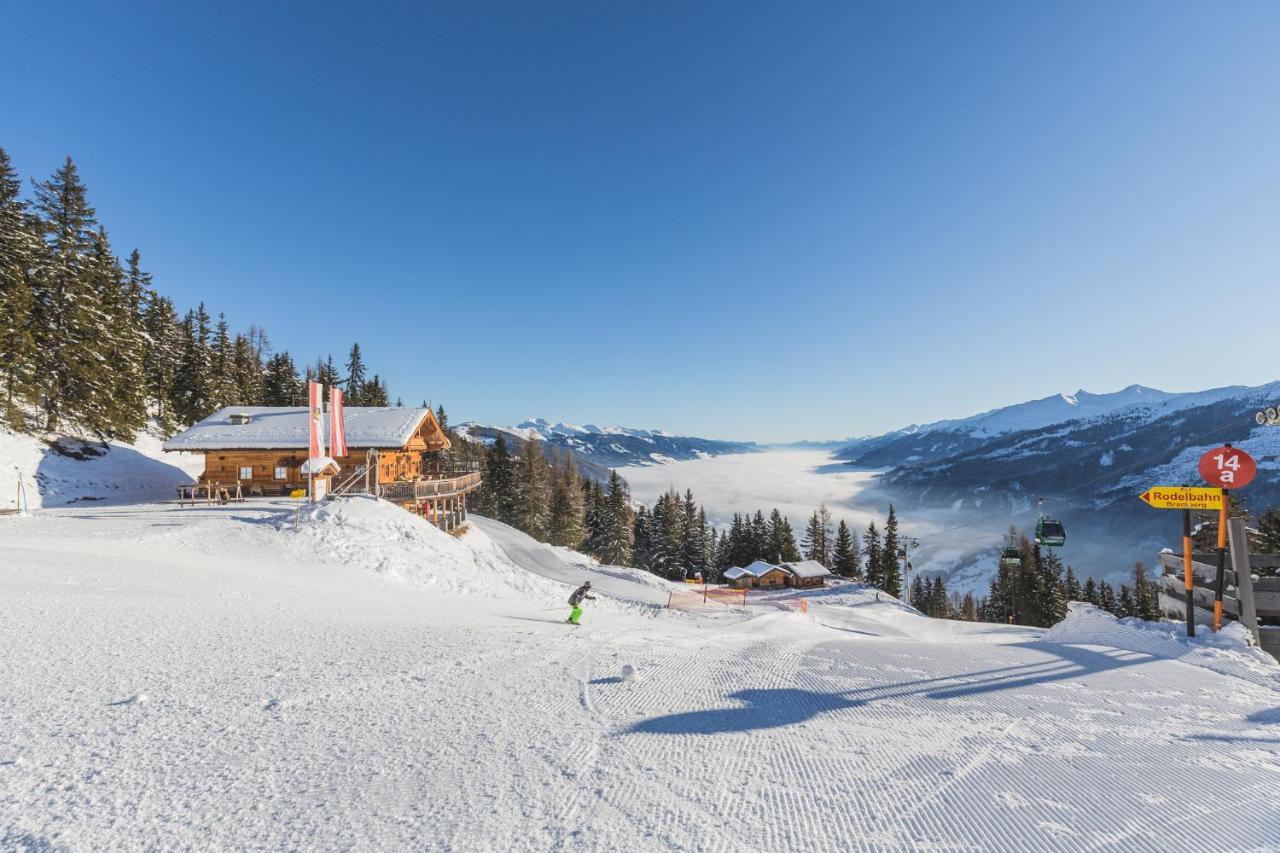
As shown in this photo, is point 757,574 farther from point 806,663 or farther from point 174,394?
point 174,394

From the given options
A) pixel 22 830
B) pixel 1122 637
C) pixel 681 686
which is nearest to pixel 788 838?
pixel 681 686

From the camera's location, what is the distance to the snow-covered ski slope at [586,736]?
116 inches

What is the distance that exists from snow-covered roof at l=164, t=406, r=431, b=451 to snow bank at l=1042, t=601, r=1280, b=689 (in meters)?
28.0

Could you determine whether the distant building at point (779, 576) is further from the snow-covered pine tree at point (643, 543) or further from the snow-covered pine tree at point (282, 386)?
the snow-covered pine tree at point (282, 386)

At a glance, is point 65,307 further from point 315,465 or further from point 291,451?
point 315,465

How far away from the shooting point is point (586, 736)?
4086mm

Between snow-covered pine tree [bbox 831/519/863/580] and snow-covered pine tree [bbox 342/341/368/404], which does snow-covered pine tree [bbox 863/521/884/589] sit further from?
snow-covered pine tree [bbox 342/341/368/404]

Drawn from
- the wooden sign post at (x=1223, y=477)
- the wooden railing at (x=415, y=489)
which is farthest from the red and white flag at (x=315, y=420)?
the wooden sign post at (x=1223, y=477)

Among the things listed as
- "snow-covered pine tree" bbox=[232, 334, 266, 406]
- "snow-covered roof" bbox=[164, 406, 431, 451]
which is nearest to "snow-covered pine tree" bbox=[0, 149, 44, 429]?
"snow-covered roof" bbox=[164, 406, 431, 451]

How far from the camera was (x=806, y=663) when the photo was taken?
688 cm

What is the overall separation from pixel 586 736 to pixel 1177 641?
10.1 m

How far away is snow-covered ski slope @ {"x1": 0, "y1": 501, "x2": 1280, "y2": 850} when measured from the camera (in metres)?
2.94

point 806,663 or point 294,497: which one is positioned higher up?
point 294,497

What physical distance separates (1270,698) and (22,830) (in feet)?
36.9
